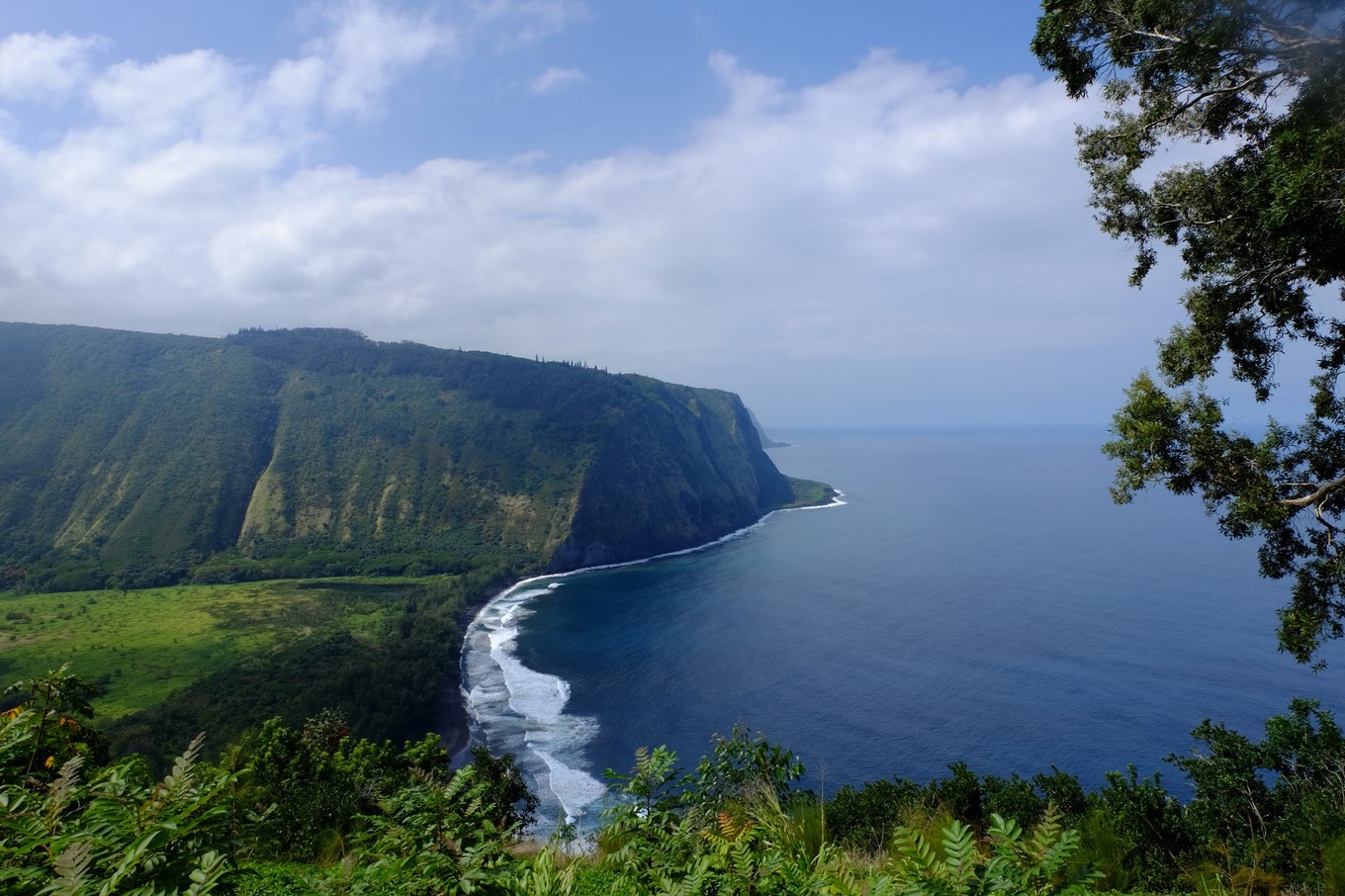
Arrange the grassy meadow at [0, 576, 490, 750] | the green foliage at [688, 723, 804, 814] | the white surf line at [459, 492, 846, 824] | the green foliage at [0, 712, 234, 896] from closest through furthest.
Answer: the green foliage at [0, 712, 234, 896] < the green foliage at [688, 723, 804, 814] < the white surf line at [459, 492, 846, 824] < the grassy meadow at [0, 576, 490, 750]

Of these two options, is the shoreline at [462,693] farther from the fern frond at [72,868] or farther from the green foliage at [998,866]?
the fern frond at [72,868]

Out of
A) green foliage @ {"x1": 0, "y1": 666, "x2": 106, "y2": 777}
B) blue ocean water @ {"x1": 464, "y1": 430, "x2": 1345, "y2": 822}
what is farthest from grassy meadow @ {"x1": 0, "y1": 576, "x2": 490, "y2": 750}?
green foliage @ {"x1": 0, "y1": 666, "x2": 106, "y2": 777}

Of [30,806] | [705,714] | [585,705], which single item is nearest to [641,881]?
[30,806]

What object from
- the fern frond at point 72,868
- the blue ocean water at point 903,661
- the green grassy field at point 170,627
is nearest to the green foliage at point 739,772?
the fern frond at point 72,868

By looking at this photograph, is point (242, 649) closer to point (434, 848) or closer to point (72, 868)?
point (434, 848)

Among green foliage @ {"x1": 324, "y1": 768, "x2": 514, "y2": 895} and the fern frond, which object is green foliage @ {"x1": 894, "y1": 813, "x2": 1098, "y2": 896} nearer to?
green foliage @ {"x1": 324, "y1": 768, "x2": 514, "y2": 895}

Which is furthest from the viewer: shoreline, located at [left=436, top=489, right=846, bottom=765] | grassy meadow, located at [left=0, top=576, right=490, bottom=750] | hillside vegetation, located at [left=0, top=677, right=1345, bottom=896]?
grassy meadow, located at [left=0, top=576, right=490, bottom=750]

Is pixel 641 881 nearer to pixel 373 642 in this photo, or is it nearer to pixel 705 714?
pixel 705 714
